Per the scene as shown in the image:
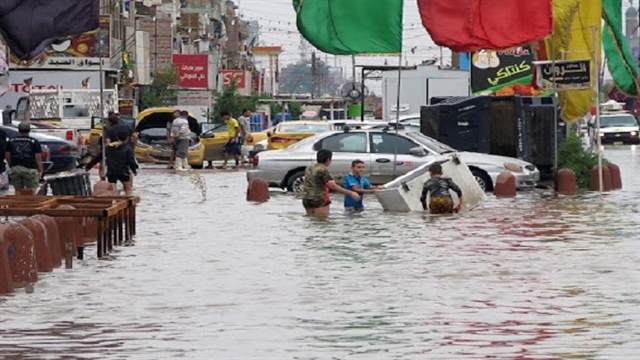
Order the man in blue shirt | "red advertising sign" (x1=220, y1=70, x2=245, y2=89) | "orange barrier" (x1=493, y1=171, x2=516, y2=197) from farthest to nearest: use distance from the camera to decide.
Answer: "red advertising sign" (x1=220, y1=70, x2=245, y2=89)
"orange barrier" (x1=493, y1=171, x2=516, y2=197)
the man in blue shirt

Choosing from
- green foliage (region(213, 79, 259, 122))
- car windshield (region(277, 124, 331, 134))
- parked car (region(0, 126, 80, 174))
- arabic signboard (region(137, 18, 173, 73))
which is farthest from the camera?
arabic signboard (region(137, 18, 173, 73))

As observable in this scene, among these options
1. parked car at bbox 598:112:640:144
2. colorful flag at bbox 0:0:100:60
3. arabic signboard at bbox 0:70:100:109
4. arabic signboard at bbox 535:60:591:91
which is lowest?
parked car at bbox 598:112:640:144

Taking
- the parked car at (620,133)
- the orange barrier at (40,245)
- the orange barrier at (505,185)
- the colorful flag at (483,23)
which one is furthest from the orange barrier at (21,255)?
the parked car at (620,133)

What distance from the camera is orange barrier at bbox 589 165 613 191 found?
39281mm

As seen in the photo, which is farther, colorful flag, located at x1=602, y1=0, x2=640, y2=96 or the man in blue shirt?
colorful flag, located at x1=602, y1=0, x2=640, y2=96

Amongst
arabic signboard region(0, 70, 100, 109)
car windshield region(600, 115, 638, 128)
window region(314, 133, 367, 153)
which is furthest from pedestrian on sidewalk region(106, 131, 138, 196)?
car windshield region(600, 115, 638, 128)

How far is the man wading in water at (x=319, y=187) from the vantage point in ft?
98.5

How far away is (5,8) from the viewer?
1981cm

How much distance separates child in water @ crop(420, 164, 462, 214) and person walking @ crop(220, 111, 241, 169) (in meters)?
23.3

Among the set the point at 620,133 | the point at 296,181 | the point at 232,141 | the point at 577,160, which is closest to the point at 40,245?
the point at 296,181

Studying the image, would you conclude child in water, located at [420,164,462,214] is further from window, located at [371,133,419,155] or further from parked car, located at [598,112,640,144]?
parked car, located at [598,112,640,144]

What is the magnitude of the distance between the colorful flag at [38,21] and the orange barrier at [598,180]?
20.4m

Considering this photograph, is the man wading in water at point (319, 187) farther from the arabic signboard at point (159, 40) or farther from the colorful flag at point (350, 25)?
the arabic signboard at point (159, 40)

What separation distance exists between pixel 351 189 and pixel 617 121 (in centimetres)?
5543
